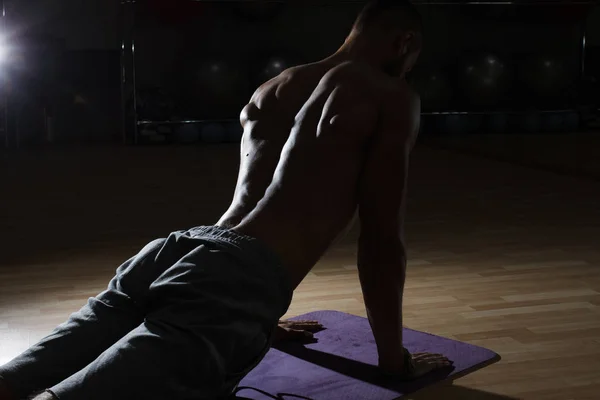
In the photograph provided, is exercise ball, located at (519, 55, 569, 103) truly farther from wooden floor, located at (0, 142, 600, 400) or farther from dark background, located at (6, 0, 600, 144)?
wooden floor, located at (0, 142, 600, 400)

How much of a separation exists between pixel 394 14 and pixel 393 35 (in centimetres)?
4

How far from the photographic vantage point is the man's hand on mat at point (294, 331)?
1810mm

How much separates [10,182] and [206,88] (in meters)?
2.11

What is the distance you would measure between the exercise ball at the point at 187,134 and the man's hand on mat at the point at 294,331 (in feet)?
16.2

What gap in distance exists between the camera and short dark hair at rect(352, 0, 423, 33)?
1.47m

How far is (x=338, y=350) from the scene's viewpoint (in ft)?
5.74

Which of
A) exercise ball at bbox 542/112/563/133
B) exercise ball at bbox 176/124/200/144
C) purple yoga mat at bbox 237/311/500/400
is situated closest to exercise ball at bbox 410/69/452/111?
exercise ball at bbox 542/112/563/133

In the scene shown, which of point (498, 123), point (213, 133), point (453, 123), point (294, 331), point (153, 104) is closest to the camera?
point (294, 331)

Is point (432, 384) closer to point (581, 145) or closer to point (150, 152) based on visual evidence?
point (150, 152)

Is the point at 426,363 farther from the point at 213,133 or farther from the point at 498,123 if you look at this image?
the point at 498,123

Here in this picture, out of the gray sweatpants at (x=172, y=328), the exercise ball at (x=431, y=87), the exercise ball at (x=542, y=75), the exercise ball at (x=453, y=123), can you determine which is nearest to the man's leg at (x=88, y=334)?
the gray sweatpants at (x=172, y=328)

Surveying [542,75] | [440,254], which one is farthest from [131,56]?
[440,254]

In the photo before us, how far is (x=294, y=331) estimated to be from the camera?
5.96ft

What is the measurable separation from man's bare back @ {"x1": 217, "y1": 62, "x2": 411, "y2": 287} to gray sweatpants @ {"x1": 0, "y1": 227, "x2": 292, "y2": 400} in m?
0.06
